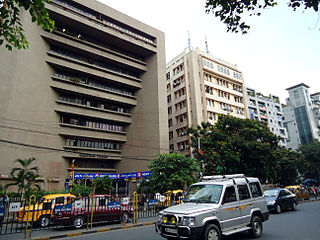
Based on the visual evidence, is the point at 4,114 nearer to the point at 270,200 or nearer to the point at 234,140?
the point at 234,140

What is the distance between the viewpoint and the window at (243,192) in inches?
295

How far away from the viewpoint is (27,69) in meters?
29.1

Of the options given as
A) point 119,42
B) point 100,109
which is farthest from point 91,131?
point 119,42

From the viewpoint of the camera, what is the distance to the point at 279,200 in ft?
46.9

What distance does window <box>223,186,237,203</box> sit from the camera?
6883 mm

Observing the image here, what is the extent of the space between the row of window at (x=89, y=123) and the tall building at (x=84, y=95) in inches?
5.8

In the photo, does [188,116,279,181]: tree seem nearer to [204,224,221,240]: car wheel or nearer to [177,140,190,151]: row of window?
[177,140,190,151]: row of window

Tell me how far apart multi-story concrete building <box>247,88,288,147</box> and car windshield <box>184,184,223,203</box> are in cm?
5354

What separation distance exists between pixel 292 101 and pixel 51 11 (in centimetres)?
7499

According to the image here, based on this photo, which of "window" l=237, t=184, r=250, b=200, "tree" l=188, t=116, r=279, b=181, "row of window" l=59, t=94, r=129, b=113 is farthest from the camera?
"row of window" l=59, t=94, r=129, b=113

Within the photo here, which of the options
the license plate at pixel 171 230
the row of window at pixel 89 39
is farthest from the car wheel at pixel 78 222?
the row of window at pixel 89 39

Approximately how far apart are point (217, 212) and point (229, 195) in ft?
2.87

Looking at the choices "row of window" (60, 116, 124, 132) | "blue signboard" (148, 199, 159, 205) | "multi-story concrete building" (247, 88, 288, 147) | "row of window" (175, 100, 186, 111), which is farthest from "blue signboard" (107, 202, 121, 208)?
"multi-story concrete building" (247, 88, 288, 147)

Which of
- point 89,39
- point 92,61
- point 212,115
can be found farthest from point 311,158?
point 89,39
